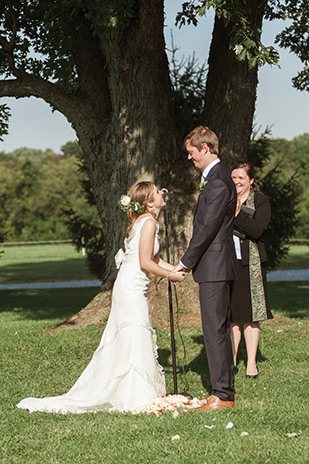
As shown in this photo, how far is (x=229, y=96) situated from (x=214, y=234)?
563 cm

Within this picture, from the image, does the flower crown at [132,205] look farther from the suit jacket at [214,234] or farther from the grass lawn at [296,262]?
the grass lawn at [296,262]

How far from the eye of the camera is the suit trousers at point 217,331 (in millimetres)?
5195

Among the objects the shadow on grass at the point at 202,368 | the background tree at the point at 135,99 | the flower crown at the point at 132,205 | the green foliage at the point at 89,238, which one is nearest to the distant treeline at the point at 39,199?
the green foliage at the point at 89,238

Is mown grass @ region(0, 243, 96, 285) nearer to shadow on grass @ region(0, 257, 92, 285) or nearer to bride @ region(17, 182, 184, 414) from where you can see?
shadow on grass @ region(0, 257, 92, 285)

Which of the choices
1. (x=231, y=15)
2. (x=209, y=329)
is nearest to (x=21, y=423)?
(x=209, y=329)

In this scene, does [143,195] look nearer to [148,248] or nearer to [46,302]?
[148,248]

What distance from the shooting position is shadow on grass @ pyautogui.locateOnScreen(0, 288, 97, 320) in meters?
13.6

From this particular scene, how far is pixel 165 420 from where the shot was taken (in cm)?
509

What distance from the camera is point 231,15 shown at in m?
→ 8.66

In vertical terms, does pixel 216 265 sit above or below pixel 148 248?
below

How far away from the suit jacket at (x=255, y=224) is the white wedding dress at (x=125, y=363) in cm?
Result: 121

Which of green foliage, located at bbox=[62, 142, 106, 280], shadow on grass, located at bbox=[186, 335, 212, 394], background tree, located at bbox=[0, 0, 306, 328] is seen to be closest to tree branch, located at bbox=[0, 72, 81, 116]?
background tree, located at bbox=[0, 0, 306, 328]

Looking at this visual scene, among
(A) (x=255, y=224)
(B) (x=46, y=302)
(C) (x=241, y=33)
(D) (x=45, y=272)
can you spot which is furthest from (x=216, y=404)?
(D) (x=45, y=272)

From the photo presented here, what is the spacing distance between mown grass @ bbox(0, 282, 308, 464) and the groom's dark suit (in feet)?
1.48
